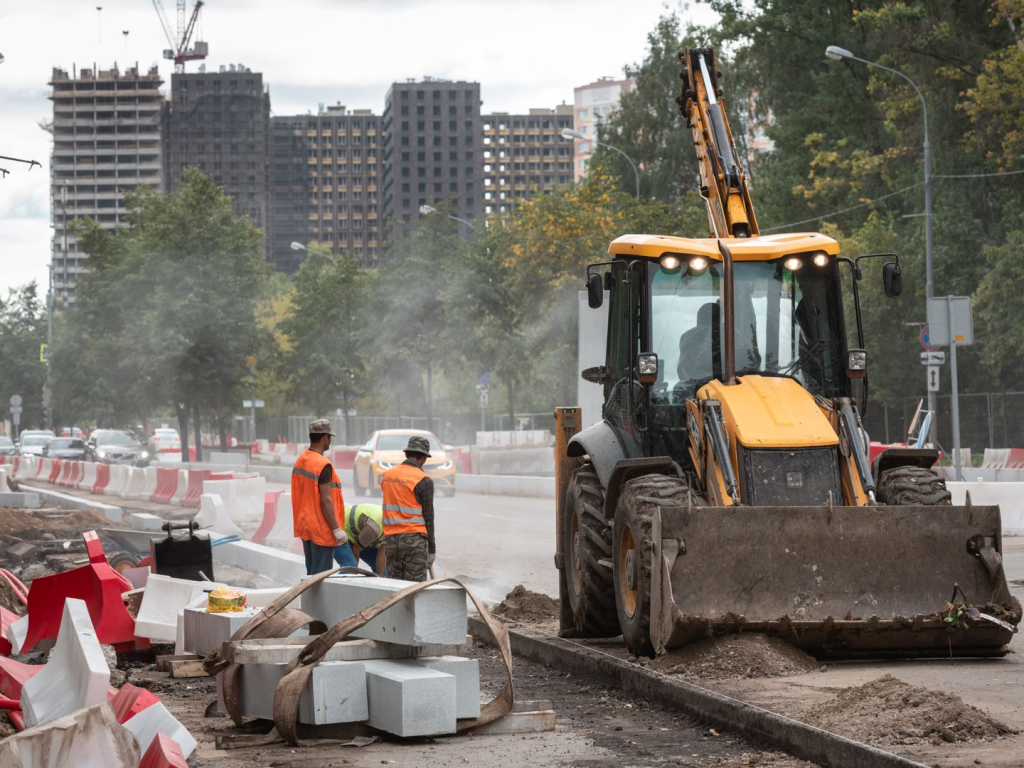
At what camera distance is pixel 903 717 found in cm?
679

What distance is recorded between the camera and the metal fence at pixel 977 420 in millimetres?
41281

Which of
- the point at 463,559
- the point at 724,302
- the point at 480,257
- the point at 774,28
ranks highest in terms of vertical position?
the point at 774,28

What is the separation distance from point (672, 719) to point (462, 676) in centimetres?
131

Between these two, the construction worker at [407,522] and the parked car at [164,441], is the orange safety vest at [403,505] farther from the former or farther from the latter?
the parked car at [164,441]

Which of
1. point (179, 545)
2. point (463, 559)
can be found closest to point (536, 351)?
point (463, 559)

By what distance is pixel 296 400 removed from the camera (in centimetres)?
7438

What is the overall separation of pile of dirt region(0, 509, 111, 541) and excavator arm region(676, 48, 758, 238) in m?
13.8

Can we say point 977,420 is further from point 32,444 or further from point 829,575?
point 32,444

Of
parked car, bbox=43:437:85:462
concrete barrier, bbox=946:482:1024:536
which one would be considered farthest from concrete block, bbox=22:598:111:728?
parked car, bbox=43:437:85:462

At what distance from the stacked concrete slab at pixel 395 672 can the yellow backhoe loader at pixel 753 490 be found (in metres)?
1.91

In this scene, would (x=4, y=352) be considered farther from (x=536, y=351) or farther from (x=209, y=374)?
(x=536, y=351)

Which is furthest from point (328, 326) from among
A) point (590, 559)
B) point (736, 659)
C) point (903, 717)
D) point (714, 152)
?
point (903, 717)

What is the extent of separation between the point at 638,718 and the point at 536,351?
4622 cm

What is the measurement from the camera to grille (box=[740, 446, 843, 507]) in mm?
9406
